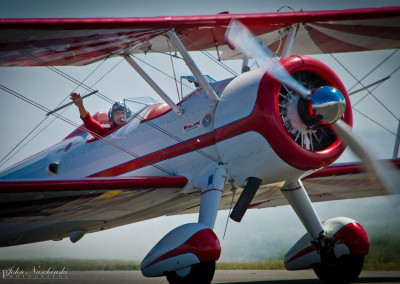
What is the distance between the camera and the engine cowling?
681 cm

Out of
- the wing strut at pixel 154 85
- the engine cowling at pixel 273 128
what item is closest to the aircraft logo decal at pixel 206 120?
the engine cowling at pixel 273 128

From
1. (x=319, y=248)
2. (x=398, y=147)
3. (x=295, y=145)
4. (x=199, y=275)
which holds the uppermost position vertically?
(x=398, y=147)

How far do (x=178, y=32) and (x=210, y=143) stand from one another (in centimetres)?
174

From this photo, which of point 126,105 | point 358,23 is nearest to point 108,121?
point 126,105

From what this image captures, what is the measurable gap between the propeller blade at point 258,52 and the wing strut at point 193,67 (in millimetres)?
631

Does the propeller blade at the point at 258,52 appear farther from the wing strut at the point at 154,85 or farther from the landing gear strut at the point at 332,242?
the landing gear strut at the point at 332,242

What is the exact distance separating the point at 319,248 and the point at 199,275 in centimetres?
247

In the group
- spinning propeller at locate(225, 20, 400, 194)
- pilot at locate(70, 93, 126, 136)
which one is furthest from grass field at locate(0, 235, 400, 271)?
pilot at locate(70, 93, 126, 136)

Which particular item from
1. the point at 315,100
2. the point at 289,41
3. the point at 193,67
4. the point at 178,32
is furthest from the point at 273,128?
the point at 178,32

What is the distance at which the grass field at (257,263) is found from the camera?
10547mm

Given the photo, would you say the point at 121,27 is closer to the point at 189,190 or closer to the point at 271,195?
the point at 189,190

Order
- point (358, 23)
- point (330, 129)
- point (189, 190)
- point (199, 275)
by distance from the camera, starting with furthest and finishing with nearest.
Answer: point (358, 23)
point (189, 190)
point (330, 129)
point (199, 275)

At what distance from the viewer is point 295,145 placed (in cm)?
683

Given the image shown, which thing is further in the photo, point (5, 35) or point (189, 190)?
point (189, 190)
